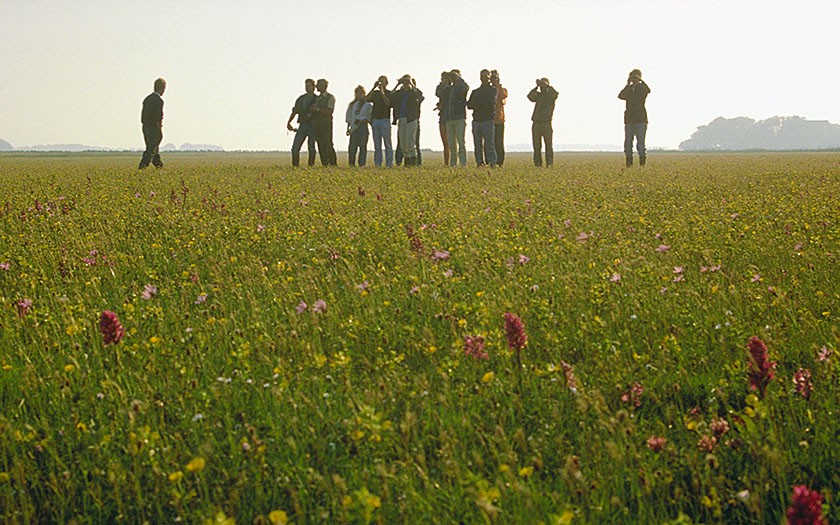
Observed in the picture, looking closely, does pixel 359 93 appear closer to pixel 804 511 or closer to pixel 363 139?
pixel 363 139

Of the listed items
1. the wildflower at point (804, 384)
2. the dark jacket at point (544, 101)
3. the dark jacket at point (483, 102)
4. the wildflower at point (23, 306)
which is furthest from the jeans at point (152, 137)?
the wildflower at point (804, 384)

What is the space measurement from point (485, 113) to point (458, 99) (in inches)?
41.5

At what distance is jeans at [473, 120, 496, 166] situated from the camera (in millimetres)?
23562

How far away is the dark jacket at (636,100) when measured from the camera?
23672mm

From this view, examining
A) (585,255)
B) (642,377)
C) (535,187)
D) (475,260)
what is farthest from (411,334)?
(535,187)

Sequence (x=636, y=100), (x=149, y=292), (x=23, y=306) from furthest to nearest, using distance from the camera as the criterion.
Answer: (x=636, y=100) → (x=149, y=292) → (x=23, y=306)

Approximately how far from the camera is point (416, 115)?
24562mm

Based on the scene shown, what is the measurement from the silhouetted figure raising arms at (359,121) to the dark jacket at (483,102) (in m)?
3.51

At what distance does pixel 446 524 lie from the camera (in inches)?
103

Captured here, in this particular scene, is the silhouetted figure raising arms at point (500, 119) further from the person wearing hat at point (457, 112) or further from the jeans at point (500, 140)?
the person wearing hat at point (457, 112)

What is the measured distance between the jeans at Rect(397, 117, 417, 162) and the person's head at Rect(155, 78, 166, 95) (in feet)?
25.1

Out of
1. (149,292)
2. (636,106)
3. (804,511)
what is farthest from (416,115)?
(804,511)

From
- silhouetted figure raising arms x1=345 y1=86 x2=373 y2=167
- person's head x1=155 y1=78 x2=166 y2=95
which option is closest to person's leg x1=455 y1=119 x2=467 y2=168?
silhouetted figure raising arms x1=345 y1=86 x2=373 y2=167

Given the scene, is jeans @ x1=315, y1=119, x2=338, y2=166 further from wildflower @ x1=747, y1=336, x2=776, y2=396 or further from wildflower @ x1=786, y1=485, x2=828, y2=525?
wildflower @ x1=786, y1=485, x2=828, y2=525
